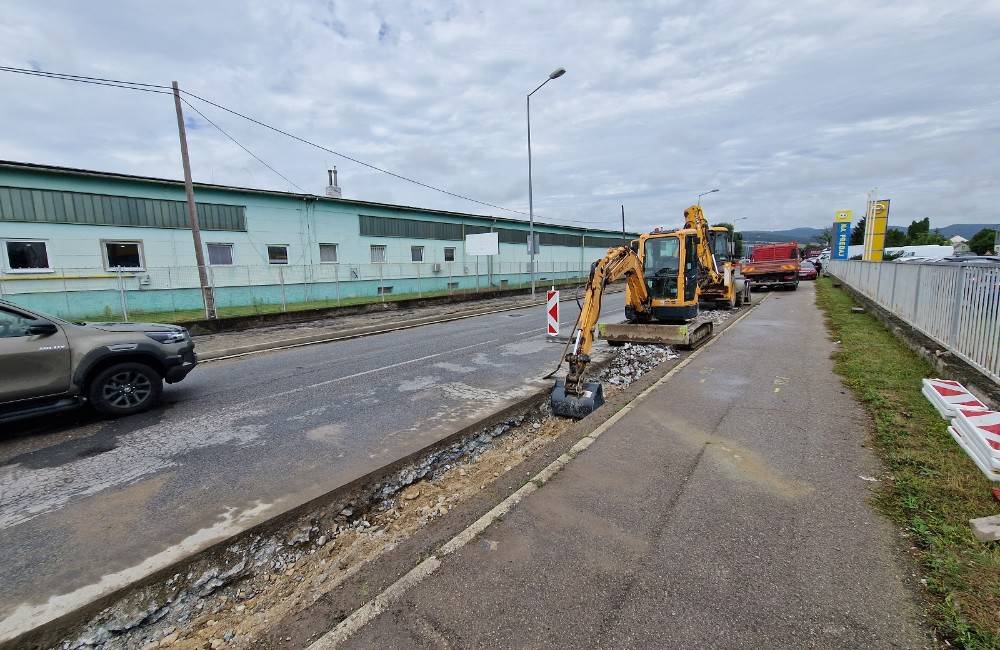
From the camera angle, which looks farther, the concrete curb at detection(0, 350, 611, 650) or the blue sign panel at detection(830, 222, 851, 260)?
the blue sign panel at detection(830, 222, 851, 260)

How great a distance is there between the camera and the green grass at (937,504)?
7.50 feet

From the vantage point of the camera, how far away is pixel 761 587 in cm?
259

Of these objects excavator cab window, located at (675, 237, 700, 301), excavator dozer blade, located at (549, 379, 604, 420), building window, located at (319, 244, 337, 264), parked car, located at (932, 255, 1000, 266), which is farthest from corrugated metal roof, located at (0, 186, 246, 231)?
parked car, located at (932, 255, 1000, 266)

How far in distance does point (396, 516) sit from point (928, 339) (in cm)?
977

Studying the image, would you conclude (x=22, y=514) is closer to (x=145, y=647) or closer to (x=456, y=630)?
(x=145, y=647)

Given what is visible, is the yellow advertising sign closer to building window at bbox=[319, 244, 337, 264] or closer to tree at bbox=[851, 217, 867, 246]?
building window at bbox=[319, 244, 337, 264]

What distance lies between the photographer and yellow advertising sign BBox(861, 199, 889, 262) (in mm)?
31359

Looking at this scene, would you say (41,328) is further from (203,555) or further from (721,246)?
(721,246)

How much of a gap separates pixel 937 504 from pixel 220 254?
23.0 metres

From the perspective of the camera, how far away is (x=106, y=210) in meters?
16.3

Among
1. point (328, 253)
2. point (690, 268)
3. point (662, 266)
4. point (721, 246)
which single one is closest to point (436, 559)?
point (662, 266)

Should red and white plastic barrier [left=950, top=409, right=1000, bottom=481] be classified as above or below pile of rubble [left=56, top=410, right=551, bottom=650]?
above

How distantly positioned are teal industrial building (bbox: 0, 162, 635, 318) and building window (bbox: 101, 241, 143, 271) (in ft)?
0.11

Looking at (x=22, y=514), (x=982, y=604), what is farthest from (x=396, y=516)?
(x=982, y=604)
